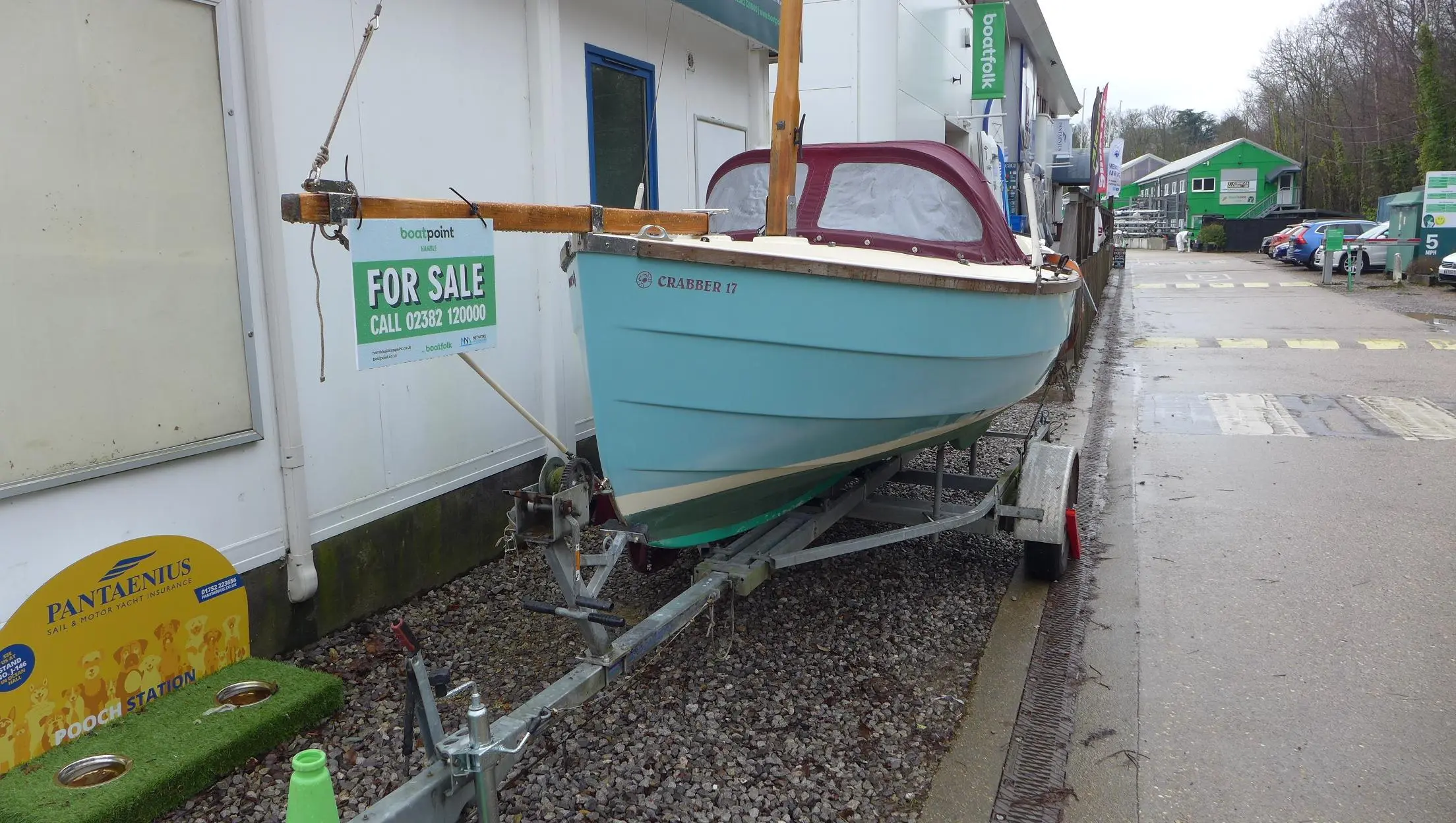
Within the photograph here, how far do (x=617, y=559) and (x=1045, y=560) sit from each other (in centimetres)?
259

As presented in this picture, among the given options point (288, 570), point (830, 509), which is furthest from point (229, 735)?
point (830, 509)

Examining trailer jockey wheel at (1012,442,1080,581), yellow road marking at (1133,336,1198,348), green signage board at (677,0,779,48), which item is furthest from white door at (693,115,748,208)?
yellow road marking at (1133,336,1198,348)

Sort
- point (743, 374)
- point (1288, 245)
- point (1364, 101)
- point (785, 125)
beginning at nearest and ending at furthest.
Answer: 1. point (743, 374)
2. point (785, 125)
3. point (1288, 245)
4. point (1364, 101)

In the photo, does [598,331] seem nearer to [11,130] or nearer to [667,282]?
[667,282]

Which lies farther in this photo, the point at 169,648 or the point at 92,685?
the point at 169,648

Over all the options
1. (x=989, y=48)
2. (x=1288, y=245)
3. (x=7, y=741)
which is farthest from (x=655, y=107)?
(x=1288, y=245)

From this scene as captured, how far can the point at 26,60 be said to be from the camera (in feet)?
10.00

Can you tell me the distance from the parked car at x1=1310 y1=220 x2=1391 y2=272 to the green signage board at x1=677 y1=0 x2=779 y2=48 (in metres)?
21.0

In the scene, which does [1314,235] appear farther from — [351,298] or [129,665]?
[129,665]

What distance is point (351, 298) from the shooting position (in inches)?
176

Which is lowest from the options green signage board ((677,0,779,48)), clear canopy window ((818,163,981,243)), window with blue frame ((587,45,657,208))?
clear canopy window ((818,163,981,243))

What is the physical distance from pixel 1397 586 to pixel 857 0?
8.14 m

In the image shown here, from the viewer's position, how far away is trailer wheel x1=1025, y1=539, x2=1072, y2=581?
16.8 ft

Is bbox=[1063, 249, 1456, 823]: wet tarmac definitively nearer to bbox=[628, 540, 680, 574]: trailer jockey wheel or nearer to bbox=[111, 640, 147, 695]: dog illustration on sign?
bbox=[628, 540, 680, 574]: trailer jockey wheel
